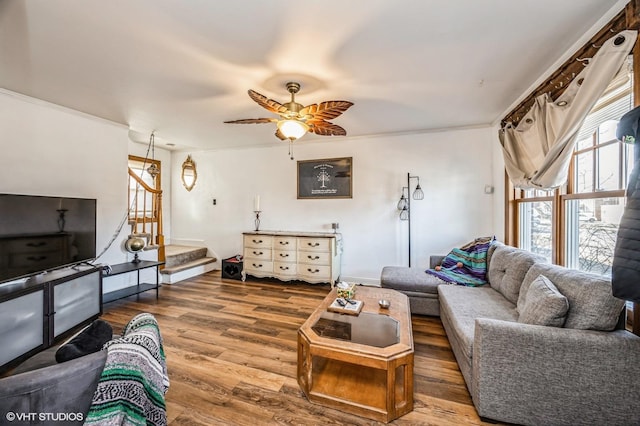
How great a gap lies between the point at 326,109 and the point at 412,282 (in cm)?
212

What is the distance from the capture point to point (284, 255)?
14.0 feet

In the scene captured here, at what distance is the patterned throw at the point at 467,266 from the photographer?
2.91 meters

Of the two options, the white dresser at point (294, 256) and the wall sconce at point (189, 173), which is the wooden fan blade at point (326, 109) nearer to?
the white dresser at point (294, 256)

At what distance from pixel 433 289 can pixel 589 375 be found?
1.54 m

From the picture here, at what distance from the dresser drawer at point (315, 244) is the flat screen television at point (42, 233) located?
8.70 ft

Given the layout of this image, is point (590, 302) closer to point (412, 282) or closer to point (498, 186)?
point (412, 282)

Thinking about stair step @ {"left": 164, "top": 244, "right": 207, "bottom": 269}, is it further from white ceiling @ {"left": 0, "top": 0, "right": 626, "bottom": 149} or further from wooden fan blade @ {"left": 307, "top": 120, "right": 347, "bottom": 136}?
wooden fan blade @ {"left": 307, "top": 120, "right": 347, "bottom": 136}

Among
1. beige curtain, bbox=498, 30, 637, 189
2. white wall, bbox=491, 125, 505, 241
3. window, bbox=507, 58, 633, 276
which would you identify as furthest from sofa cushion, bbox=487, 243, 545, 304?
white wall, bbox=491, 125, 505, 241

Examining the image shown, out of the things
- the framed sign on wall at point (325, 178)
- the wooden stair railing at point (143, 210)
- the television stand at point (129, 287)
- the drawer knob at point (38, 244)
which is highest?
the framed sign on wall at point (325, 178)

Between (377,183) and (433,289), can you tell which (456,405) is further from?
(377,183)

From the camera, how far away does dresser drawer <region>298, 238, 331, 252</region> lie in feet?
13.2

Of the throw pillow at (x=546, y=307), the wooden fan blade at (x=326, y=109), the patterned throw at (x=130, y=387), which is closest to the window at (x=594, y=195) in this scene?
the throw pillow at (x=546, y=307)

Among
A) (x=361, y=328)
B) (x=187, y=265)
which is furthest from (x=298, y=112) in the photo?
(x=187, y=265)

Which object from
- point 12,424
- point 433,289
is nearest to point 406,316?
point 433,289
